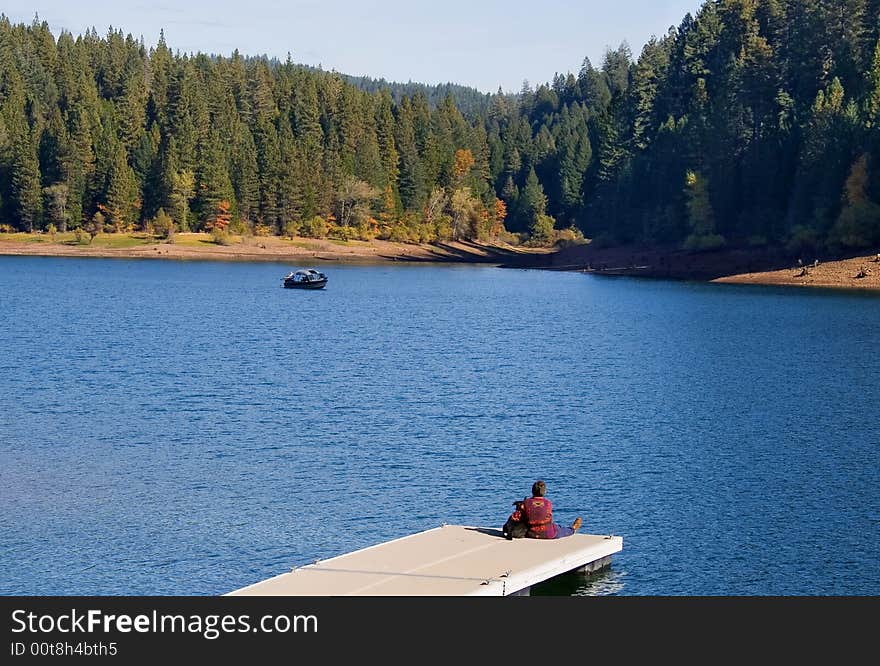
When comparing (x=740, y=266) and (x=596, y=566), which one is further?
(x=740, y=266)

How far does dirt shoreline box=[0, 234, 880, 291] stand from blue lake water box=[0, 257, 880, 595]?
1661 inches

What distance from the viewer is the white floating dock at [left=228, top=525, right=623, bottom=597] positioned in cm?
2656

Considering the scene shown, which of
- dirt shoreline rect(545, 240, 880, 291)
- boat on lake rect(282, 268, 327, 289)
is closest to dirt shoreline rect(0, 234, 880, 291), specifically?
dirt shoreline rect(545, 240, 880, 291)

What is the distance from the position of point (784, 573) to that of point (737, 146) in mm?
137450

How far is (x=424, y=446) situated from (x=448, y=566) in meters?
16.9

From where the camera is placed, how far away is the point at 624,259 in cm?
17362

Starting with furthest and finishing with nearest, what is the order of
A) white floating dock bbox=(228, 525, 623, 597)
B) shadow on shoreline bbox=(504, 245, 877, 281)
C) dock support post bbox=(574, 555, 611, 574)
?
A: shadow on shoreline bbox=(504, 245, 877, 281), dock support post bbox=(574, 555, 611, 574), white floating dock bbox=(228, 525, 623, 597)

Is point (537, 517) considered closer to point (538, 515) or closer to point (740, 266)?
point (538, 515)

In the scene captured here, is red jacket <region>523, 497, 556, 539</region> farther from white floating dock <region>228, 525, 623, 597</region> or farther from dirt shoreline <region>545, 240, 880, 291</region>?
dirt shoreline <region>545, 240, 880, 291</region>

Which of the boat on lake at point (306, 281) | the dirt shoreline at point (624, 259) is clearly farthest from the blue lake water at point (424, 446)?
the dirt shoreline at point (624, 259)

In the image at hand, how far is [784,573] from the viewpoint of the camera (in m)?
31.3

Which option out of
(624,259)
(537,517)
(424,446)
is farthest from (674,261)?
(537,517)

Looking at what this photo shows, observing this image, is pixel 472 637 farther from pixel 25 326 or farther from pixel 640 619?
pixel 25 326

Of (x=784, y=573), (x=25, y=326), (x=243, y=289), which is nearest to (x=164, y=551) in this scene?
(x=784, y=573)
